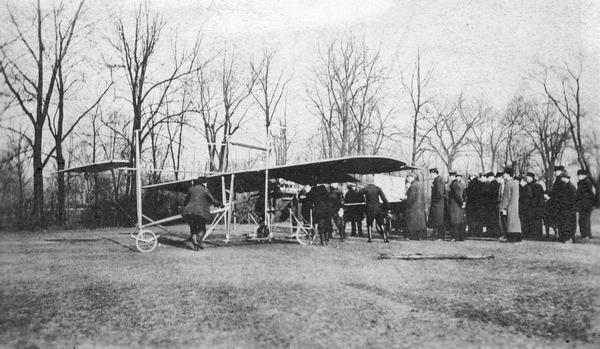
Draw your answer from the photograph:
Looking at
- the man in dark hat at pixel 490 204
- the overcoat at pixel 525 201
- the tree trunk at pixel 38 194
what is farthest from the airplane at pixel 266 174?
the tree trunk at pixel 38 194

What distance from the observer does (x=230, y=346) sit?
163 inches

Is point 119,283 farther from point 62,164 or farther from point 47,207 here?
point 62,164

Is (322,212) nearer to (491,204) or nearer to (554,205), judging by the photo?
(491,204)

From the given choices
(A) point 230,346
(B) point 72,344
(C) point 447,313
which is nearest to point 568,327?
(C) point 447,313

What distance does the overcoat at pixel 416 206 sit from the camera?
14102 mm

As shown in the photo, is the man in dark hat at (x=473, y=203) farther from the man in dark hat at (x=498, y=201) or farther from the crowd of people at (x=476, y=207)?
the man in dark hat at (x=498, y=201)

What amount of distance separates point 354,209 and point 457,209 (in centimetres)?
411

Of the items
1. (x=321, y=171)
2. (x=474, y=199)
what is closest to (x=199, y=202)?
(x=321, y=171)

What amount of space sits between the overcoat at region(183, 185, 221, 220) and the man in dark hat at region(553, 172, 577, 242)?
29.2 feet

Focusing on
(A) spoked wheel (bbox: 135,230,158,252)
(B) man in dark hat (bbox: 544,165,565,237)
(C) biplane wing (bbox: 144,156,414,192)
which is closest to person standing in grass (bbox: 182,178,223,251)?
(C) biplane wing (bbox: 144,156,414,192)

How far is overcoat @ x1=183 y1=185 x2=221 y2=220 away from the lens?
1135 cm

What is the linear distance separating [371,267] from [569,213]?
656 centimetres

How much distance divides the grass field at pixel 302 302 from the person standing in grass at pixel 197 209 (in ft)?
5.15

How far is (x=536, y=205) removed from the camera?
13.1 metres
